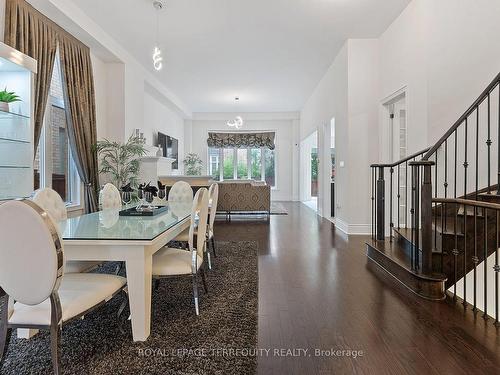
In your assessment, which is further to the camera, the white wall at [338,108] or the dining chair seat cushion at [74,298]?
the white wall at [338,108]

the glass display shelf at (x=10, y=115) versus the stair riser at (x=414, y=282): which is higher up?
the glass display shelf at (x=10, y=115)

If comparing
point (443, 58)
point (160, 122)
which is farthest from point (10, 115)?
point (160, 122)

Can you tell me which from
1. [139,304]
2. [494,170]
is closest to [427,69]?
[494,170]

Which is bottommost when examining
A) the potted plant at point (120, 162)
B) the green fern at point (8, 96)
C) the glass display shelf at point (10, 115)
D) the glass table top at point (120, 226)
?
the glass table top at point (120, 226)

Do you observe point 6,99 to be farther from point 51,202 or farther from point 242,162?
point 242,162

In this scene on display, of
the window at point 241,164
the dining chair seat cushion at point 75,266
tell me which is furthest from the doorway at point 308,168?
the dining chair seat cushion at point 75,266

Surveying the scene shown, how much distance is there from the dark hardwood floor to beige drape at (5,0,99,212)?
3.15 meters

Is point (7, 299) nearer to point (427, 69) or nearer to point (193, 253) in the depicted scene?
point (193, 253)

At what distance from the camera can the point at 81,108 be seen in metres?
4.84

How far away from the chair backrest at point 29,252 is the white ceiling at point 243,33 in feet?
12.4

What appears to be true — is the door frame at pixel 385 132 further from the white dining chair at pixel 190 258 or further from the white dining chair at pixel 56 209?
the white dining chair at pixel 56 209

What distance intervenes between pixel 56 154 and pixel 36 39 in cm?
156

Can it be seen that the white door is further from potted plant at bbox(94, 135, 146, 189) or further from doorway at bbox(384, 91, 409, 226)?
potted plant at bbox(94, 135, 146, 189)

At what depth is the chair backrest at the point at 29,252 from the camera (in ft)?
4.49
